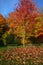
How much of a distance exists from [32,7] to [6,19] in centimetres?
780

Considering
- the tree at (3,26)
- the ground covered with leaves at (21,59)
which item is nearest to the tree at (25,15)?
the tree at (3,26)

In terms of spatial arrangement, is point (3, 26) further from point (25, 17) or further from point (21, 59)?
point (21, 59)

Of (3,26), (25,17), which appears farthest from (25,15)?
(3,26)

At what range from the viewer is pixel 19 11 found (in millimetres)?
27469

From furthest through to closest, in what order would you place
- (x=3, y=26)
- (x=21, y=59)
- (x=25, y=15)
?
(x=3, y=26) → (x=25, y=15) → (x=21, y=59)

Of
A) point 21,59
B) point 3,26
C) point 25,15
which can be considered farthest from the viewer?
point 3,26

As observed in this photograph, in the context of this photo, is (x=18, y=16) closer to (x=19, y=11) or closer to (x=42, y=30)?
(x=19, y=11)

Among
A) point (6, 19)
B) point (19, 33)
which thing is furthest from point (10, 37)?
point (19, 33)

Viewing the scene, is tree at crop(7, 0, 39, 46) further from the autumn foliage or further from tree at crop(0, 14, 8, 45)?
tree at crop(0, 14, 8, 45)

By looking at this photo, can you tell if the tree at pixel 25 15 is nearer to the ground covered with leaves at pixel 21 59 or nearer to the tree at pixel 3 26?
the tree at pixel 3 26

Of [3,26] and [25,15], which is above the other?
[25,15]

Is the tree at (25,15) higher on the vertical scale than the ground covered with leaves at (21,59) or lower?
higher

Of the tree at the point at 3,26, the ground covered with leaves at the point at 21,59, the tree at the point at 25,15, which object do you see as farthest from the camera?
the tree at the point at 3,26

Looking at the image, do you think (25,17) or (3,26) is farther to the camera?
(3,26)
